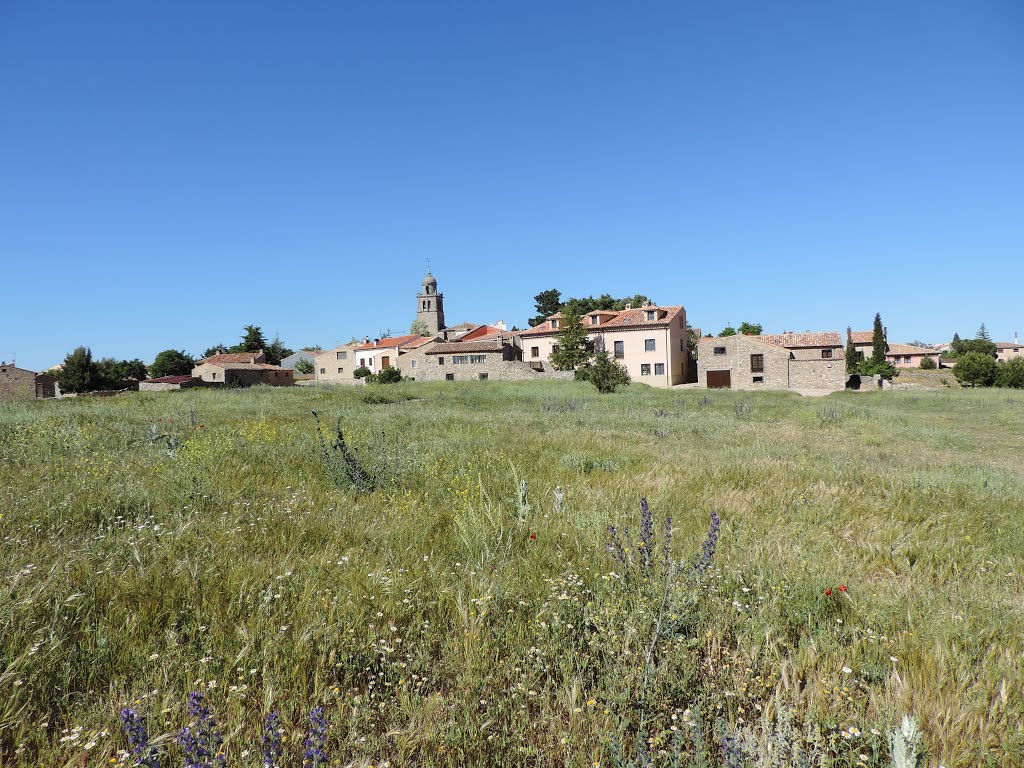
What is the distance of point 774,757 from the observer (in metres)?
1.77

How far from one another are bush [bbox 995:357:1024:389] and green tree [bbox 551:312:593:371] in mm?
36362

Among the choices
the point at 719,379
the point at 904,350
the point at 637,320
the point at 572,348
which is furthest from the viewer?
the point at 904,350

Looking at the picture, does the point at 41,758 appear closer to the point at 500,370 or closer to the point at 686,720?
the point at 686,720

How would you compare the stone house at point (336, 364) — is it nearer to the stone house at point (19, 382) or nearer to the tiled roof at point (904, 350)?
the stone house at point (19, 382)

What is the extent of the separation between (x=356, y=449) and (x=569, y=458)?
10.3ft

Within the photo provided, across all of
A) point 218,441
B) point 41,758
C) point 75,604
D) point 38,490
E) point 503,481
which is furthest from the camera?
point 218,441

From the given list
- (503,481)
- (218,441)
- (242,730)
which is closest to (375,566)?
(242,730)

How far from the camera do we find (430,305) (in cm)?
9719

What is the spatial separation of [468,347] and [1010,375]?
49.6m

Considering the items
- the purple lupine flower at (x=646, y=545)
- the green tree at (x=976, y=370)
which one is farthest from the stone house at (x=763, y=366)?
the purple lupine flower at (x=646, y=545)

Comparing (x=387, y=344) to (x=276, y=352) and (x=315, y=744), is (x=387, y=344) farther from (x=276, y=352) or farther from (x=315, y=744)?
(x=315, y=744)

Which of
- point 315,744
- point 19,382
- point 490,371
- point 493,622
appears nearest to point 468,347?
point 490,371

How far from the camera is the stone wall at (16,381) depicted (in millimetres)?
47719

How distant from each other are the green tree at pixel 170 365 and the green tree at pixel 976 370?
8948 cm
